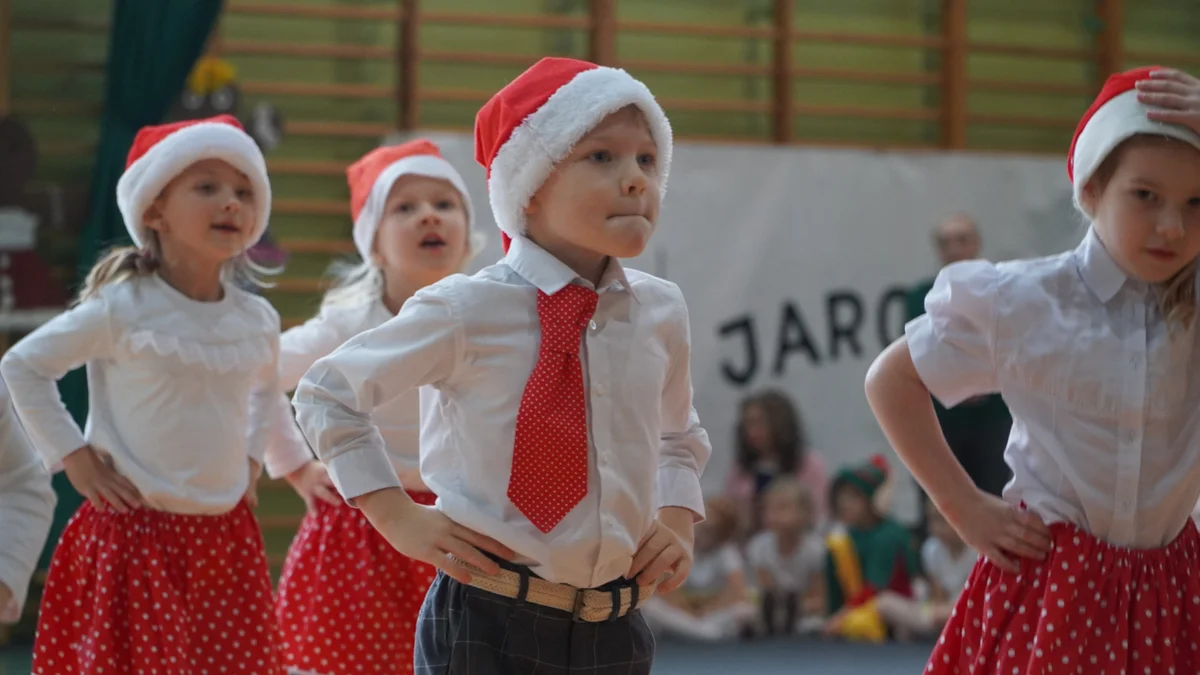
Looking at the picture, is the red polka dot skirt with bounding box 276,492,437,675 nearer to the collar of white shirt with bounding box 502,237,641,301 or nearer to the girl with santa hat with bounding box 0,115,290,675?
the girl with santa hat with bounding box 0,115,290,675

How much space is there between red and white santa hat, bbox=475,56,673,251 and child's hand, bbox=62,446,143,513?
1.20 metres

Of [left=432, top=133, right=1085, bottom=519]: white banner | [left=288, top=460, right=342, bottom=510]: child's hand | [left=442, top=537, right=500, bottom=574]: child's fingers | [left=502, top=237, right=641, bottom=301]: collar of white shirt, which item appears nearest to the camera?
[left=442, top=537, right=500, bottom=574]: child's fingers

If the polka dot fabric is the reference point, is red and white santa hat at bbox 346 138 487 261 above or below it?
above

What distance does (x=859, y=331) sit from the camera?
21.3 ft

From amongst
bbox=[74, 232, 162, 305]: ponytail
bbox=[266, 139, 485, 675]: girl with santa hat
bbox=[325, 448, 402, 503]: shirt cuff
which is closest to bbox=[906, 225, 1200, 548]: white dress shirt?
bbox=[325, 448, 402, 503]: shirt cuff

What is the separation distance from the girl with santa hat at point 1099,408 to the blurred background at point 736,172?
310cm

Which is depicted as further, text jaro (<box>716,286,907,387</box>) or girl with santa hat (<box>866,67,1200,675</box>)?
text jaro (<box>716,286,907,387</box>)

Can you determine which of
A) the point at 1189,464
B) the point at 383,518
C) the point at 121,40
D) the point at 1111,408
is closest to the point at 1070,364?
the point at 1111,408

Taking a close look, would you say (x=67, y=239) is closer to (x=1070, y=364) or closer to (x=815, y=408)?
(x=815, y=408)

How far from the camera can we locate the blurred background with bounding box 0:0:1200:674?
18.2 ft

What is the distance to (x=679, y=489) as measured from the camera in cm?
207

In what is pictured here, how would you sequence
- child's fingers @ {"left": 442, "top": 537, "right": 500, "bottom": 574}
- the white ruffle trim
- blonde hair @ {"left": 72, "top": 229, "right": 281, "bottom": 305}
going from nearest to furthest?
child's fingers @ {"left": 442, "top": 537, "right": 500, "bottom": 574}
the white ruffle trim
blonde hair @ {"left": 72, "top": 229, "right": 281, "bottom": 305}

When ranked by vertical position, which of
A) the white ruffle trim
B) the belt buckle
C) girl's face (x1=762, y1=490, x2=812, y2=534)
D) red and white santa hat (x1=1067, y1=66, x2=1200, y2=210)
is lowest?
girl's face (x1=762, y1=490, x2=812, y2=534)

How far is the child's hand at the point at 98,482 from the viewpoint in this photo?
9.29 ft
